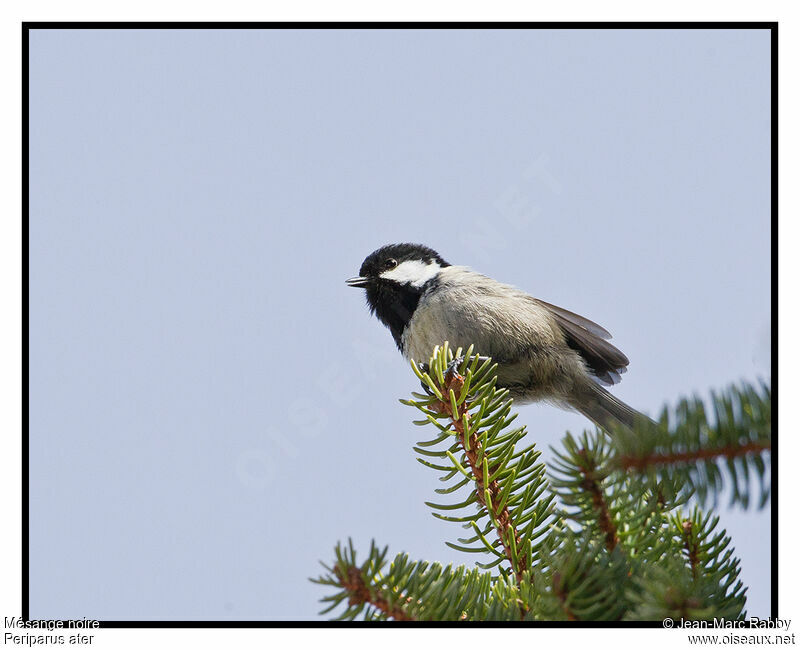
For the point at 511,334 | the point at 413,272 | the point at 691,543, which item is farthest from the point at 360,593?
the point at 413,272

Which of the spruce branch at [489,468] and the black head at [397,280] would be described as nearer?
the spruce branch at [489,468]

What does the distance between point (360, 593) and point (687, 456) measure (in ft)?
2.05

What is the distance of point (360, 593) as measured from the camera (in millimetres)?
1274

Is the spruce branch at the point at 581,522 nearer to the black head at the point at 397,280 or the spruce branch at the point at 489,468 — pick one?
the spruce branch at the point at 489,468

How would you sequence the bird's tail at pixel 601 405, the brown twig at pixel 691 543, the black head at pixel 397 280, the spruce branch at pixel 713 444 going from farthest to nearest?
the black head at pixel 397 280 → the bird's tail at pixel 601 405 → the brown twig at pixel 691 543 → the spruce branch at pixel 713 444

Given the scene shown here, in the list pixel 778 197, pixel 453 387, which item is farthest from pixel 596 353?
pixel 453 387

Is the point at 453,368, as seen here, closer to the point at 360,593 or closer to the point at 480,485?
the point at 480,485

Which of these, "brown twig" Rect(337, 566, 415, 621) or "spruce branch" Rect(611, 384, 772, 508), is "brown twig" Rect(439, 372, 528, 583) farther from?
"spruce branch" Rect(611, 384, 772, 508)

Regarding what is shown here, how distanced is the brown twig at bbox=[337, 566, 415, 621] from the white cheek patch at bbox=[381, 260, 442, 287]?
2.52 metres

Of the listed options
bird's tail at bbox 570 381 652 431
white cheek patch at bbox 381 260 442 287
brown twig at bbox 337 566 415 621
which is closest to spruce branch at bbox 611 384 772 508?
brown twig at bbox 337 566 415 621

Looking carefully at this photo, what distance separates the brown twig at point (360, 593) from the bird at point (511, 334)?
2.05m

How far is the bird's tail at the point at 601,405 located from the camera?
3.50 m

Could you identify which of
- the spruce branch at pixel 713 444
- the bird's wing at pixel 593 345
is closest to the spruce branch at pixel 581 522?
the spruce branch at pixel 713 444
